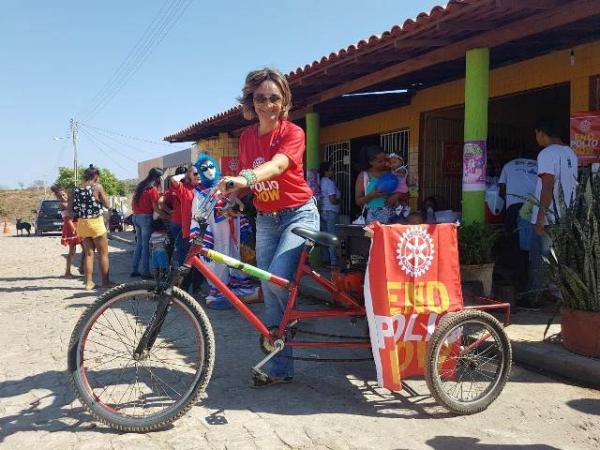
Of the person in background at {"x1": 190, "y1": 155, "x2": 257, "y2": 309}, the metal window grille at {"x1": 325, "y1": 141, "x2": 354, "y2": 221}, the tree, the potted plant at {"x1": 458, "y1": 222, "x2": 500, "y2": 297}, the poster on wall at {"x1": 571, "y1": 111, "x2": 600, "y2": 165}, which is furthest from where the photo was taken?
the tree

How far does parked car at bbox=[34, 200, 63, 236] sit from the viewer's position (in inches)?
923

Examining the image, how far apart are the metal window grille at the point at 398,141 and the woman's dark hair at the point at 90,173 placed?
5140 mm

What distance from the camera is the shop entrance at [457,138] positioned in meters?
8.99

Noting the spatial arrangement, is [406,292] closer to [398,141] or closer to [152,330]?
[152,330]

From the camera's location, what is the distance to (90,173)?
294 inches

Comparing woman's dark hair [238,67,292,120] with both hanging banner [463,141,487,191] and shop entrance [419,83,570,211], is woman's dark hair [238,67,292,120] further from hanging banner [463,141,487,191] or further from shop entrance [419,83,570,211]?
shop entrance [419,83,570,211]

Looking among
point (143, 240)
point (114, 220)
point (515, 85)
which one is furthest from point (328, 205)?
point (114, 220)

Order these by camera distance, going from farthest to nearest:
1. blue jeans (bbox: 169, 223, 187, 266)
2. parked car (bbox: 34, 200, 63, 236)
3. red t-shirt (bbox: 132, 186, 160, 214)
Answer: parked car (bbox: 34, 200, 63, 236), red t-shirt (bbox: 132, 186, 160, 214), blue jeans (bbox: 169, 223, 187, 266)

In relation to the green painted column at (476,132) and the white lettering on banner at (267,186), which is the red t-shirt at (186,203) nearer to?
the white lettering on banner at (267,186)

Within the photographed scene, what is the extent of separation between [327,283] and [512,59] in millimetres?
5332

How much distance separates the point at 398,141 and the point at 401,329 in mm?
7212

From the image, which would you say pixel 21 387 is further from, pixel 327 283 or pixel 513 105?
pixel 513 105

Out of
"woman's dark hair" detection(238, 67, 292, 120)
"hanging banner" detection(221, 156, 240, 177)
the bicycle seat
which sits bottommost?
the bicycle seat

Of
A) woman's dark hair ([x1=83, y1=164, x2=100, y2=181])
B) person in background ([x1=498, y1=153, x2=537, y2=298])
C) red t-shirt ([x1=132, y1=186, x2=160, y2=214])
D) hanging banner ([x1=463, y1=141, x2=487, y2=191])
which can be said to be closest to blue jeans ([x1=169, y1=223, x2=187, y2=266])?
red t-shirt ([x1=132, y1=186, x2=160, y2=214])
